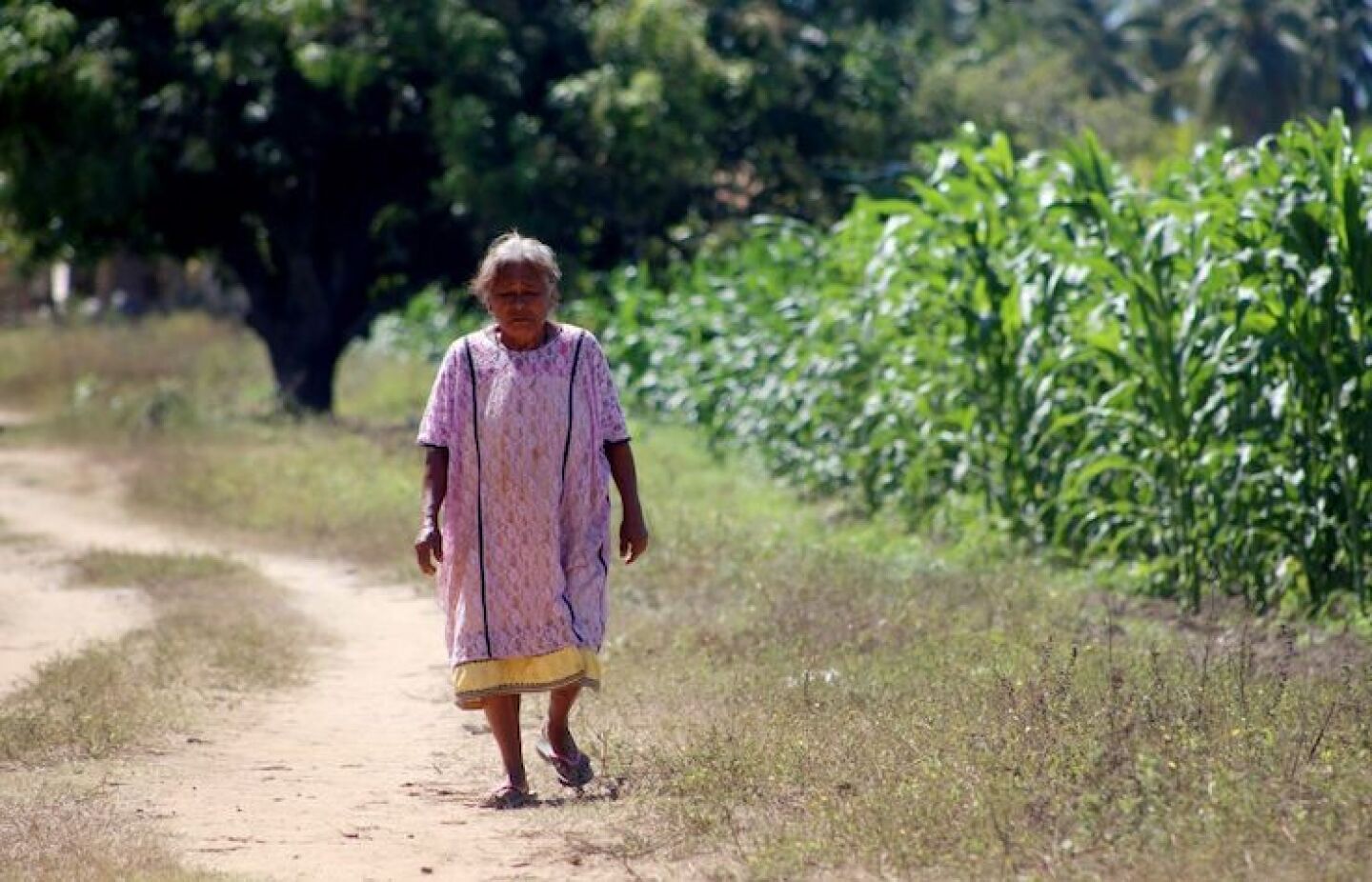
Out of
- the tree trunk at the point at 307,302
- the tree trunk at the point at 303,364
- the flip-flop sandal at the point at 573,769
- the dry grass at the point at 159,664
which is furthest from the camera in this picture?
the tree trunk at the point at 303,364

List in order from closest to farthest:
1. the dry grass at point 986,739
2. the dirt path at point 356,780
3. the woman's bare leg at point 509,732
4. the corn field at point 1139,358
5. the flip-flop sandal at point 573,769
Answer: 1. the dry grass at point 986,739
2. the dirt path at point 356,780
3. the woman's bare leg at point 509,732
4. the flip-flop sandal at point 573,769
5. the corn field at point 1139,358

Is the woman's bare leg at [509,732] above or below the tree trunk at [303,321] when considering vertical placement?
below

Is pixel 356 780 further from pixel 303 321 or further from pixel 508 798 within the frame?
pixel 303 321

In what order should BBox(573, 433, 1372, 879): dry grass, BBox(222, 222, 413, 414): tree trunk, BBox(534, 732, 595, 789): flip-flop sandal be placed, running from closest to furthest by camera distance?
BBox(573, 433, 1372, 879): dry grass, BBox(534, 732, 595, 789): flip-flop sandal, BBox(222, 222, 413, 414): tree trunk

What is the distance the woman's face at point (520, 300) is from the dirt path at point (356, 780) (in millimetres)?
1455

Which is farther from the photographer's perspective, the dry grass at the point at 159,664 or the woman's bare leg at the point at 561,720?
the dry grass at the point at 159,664

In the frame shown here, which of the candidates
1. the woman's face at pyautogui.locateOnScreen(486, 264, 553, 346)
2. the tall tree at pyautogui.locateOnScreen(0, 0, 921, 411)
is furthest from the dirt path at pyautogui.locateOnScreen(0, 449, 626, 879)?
the tall tree at pyautogui.locateOnScreen(0, 0, 921, 411)

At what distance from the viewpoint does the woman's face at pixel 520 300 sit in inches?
250

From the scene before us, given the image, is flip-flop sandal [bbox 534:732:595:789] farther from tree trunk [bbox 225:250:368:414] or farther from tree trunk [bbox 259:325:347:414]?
tree trunk [bbox 259:325:347:414]

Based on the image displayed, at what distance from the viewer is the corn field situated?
356 inches

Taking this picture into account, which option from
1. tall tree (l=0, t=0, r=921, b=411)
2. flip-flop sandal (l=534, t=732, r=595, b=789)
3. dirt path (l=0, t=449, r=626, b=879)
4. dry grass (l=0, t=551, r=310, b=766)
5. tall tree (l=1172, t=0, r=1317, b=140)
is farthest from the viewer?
tall tree (l=1172, t=0, r=1317, b=140)

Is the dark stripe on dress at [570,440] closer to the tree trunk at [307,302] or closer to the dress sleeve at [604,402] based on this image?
the dress sleeve at [604,402]

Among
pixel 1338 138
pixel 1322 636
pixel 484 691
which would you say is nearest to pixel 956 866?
pixel 484 691

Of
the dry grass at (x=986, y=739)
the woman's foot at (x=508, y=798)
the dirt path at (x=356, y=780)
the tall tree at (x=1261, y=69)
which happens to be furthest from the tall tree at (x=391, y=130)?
the tall tree at (x=1261, y=69)
